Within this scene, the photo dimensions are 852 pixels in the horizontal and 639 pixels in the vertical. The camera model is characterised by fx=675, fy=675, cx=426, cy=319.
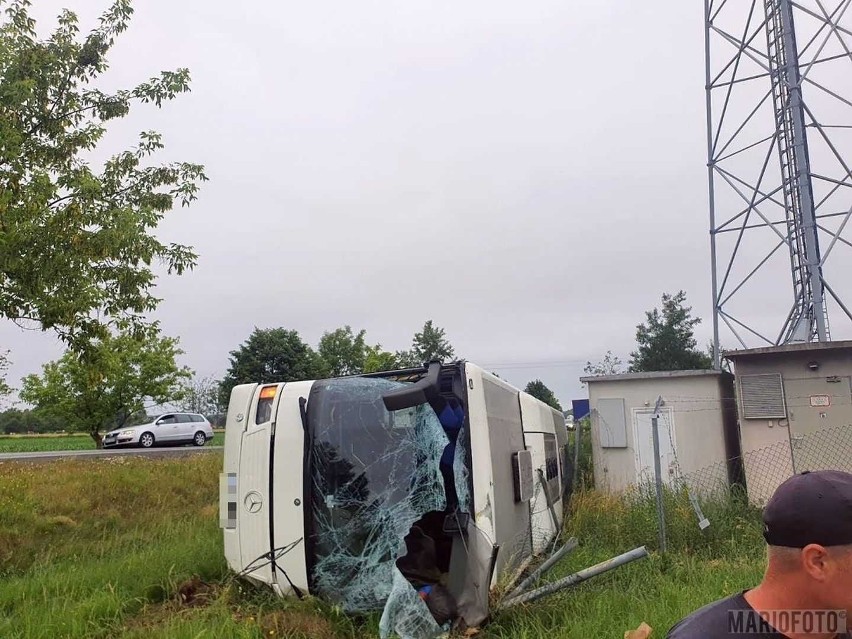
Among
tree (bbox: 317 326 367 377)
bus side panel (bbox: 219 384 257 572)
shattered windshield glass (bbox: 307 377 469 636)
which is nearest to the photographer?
shattered windshield glass (bbox: 307 377 469 636)

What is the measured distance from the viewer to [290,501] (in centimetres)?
448

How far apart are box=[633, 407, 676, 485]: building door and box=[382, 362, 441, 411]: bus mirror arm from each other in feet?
22.4

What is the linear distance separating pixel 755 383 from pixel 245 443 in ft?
24.1

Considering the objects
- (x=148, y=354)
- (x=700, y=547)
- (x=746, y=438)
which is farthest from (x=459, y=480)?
(x=148, y=354)

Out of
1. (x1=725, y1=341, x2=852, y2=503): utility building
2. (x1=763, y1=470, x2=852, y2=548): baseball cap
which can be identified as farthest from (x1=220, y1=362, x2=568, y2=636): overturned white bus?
(x1=725, y1=341, x2=852, y2=503): utility building

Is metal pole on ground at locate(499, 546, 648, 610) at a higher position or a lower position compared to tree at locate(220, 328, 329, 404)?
lower

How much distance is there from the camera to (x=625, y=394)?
416 inches

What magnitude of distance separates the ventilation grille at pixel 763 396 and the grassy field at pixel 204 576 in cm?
182

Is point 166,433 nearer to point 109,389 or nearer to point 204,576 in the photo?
point 109,389

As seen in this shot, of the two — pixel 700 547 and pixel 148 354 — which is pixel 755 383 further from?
pixel 148 354

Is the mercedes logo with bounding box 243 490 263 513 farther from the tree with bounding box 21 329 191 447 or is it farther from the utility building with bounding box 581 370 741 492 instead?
the tree with bounding box 21 329 191 447

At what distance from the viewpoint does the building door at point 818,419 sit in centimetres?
877

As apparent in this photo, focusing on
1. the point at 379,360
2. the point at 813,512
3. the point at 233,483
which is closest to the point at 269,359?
the point at 379,360

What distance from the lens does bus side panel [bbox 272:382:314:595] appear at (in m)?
4.43
